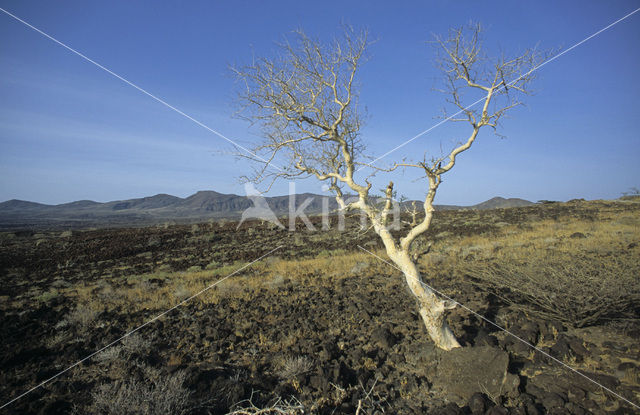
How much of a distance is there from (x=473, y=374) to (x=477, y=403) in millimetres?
511

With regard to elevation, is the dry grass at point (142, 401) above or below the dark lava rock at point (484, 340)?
below

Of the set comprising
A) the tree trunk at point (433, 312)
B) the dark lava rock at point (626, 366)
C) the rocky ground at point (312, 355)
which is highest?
the tree trunk at point (433, 312)

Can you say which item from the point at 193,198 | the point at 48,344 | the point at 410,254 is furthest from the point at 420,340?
the point at 193,198

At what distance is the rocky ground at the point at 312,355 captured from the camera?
3.77m

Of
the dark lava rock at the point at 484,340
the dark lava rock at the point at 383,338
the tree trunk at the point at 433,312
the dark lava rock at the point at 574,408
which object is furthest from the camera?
the dark lava rock at the point at 383,338

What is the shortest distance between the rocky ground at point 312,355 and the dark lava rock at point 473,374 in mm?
15

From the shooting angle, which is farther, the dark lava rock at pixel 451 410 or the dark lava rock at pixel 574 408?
the dark lava rock at pixel 451 410

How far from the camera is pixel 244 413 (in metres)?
3.32

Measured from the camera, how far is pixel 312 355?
5.12 metres

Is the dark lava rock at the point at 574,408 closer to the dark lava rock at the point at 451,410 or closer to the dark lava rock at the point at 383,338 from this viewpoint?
the dark lava rock at the point at 451,410

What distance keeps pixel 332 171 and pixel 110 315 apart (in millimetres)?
6560

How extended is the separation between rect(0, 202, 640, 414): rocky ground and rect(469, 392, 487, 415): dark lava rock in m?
0.02

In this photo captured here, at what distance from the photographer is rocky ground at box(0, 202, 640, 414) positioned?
3768 mm

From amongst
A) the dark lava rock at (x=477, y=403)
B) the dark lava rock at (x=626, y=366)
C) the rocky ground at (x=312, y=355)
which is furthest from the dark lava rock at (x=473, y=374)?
the dark lava rock at (x=626, y=366)
